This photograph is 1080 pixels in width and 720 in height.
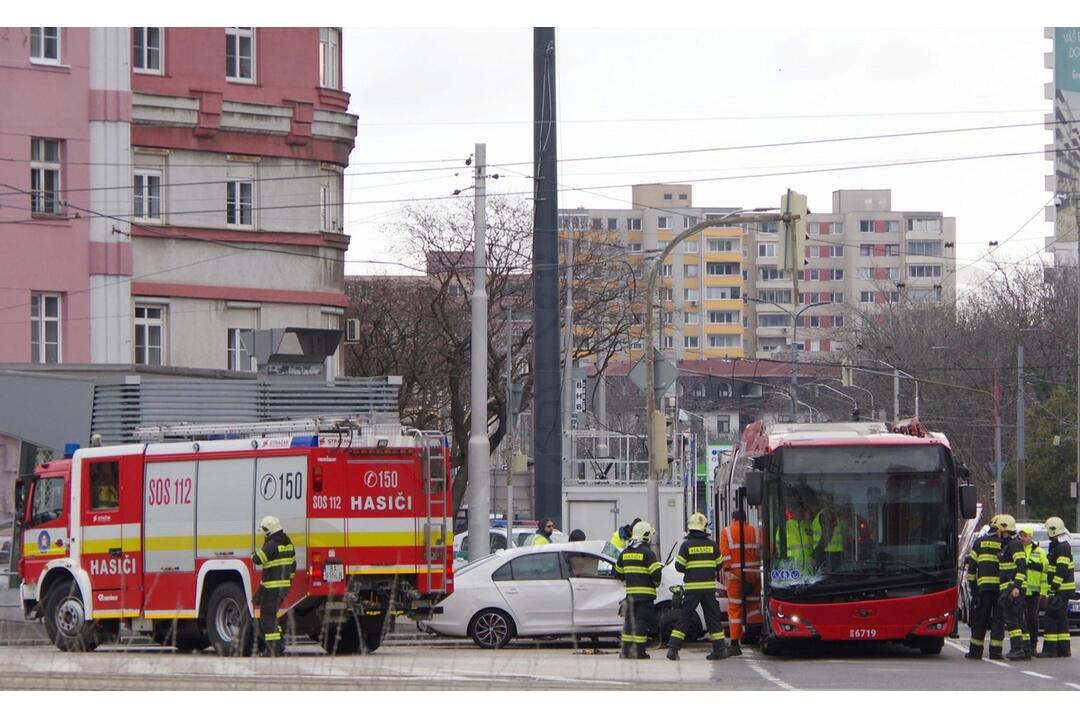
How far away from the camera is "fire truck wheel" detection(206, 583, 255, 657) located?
21188mm

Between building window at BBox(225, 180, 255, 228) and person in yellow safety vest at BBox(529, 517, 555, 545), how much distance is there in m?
17.7

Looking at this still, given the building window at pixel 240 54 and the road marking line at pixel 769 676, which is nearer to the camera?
the road marking line at pixel 769 676

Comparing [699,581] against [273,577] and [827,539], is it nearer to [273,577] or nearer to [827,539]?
[827,539]

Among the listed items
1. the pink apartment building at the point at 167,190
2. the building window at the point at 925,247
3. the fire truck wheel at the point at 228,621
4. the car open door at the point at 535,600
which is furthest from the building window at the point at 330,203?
the building window at the point at 925,247

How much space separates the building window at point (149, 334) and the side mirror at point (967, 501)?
25004mm

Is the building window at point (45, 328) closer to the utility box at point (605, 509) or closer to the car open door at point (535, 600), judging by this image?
the utility box at point (605, 509)

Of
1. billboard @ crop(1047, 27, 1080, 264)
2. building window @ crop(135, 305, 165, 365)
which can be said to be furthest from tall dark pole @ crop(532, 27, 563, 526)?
billboard @ crop(1047, 27, 1080, 264)

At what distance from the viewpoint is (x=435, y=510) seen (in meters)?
21.9

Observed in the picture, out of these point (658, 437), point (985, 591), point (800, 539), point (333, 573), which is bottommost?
point (985, 591)

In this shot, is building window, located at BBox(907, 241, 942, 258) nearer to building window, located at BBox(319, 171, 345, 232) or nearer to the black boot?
building window, located at BBox(319, 171, 345, 232)

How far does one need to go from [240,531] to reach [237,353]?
21873mm

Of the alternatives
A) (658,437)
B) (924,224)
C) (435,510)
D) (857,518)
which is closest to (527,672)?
(435,510)

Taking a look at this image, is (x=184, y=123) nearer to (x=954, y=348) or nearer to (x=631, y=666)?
(x=631, y=666)

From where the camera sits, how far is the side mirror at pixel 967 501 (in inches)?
816
